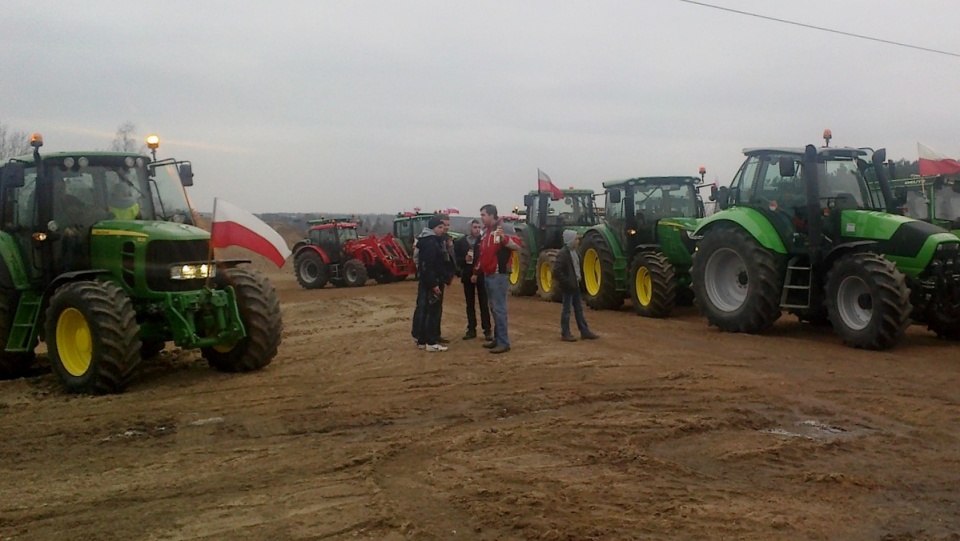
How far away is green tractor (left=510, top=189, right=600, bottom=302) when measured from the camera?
56.2ft

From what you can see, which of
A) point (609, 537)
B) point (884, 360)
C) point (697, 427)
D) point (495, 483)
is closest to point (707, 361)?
point (884, 360)

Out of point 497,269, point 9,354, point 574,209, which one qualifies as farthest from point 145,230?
point 574,209

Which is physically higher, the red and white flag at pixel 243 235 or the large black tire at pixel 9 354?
the red and white flag at pixel 243 235

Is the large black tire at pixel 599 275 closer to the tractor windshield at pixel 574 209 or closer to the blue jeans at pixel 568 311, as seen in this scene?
the tractor windshield at pixel 574 209

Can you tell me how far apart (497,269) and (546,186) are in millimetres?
7000

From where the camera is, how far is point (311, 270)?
2448cm

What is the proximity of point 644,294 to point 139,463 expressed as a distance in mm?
9643

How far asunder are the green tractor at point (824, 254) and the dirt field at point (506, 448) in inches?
21.3

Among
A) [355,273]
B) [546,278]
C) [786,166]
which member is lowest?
[355,273]

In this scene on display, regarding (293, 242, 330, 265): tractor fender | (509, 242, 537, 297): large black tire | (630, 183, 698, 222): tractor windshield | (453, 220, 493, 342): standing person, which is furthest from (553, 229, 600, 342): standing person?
(293, 242, 330, 265): tractor fender

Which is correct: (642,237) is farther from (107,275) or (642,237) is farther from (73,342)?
(73,342)

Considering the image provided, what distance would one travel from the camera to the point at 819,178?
34.5ft

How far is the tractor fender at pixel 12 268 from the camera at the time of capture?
8492mm

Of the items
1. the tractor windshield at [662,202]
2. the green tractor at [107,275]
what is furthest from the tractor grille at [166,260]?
the tractor windshield at [662,202]
